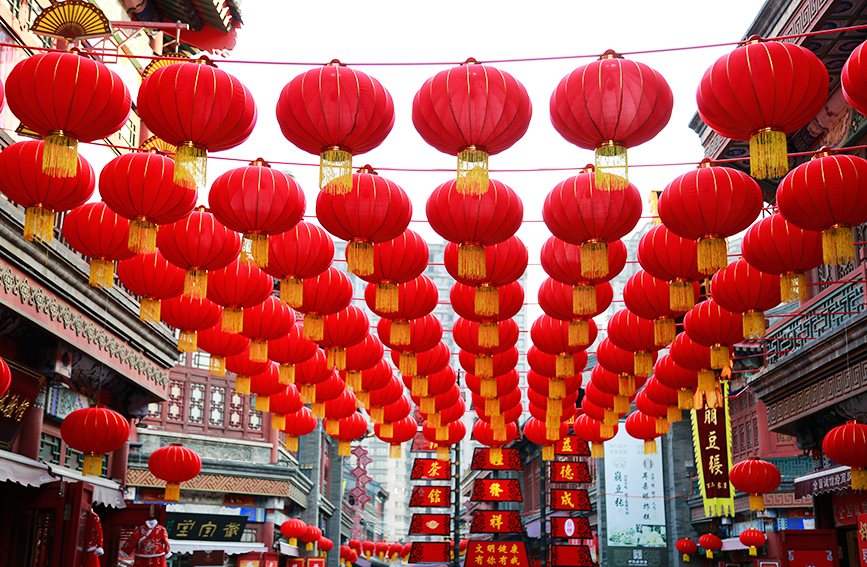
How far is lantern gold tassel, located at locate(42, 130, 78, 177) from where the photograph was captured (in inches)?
240

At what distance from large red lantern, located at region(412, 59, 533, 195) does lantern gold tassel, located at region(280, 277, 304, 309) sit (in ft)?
9.28

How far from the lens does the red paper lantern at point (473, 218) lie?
25.2 ft

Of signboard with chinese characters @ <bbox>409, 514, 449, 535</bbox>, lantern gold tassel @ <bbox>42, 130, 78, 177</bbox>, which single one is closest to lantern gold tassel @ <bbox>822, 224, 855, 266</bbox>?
lantern gold tassel @ <bbox>42, 130, 78, 177</bbox>

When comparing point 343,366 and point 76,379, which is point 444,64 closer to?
point 343,366

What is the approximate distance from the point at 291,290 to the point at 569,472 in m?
13.5

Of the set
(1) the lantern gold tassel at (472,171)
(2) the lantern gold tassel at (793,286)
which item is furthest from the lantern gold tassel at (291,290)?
(2) the lantern gold tassel at (793,286)

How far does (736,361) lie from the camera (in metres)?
20.5

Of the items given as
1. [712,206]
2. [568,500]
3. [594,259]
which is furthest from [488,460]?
[712,206]

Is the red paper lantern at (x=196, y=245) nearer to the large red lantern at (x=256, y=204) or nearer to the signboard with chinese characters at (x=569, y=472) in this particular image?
the large red lantern at (x=256, y=204)

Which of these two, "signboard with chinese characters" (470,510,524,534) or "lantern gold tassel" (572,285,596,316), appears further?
"signboard with chinese characters" (470,510,524,534)

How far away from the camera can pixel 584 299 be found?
9.21 metres

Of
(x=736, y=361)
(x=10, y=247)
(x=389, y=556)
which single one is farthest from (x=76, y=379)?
(x=389, y=556)

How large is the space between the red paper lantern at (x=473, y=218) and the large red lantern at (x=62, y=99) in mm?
2986

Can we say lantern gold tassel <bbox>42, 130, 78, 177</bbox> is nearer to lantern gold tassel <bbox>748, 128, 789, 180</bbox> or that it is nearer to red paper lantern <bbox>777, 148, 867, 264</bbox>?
lantern gold tassel <bbox>748, 128, 789, 180</bbox>
